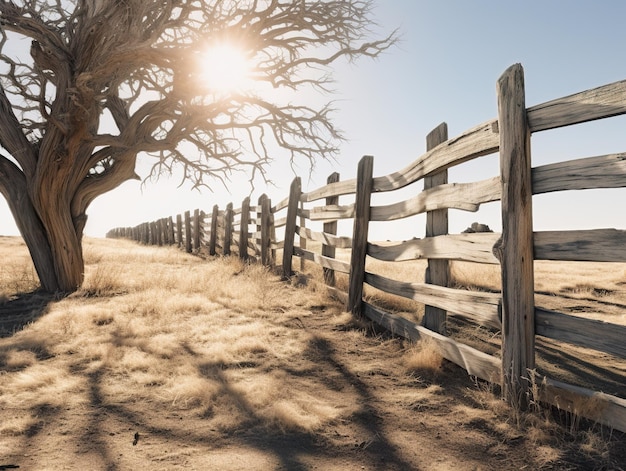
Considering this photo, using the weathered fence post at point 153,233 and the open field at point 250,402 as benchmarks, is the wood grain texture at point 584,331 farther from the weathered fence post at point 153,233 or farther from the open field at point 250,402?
the weathered fence post at point 153,233

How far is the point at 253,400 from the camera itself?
3570 mm

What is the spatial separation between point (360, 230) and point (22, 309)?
5580mm

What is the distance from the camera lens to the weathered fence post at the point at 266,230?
11.4 metres

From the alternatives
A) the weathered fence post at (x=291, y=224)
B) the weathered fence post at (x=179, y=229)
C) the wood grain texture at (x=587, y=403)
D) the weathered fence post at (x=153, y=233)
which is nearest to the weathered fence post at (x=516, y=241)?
the wood grain texture at (x=587, y=403)

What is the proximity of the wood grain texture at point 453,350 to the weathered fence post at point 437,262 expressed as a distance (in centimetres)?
13

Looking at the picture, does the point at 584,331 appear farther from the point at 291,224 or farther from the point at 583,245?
the point at 291,224

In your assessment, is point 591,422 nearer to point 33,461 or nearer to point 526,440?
point 526,440

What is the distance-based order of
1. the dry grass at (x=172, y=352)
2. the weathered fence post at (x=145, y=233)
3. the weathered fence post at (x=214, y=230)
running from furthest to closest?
the weathered fence post at (x=145, y=233)
the weathered fence post at (x=214, y=230)
the dry grass at (x=172, y=352)

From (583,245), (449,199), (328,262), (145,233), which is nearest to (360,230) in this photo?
(328,262)

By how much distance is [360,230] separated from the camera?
623cm

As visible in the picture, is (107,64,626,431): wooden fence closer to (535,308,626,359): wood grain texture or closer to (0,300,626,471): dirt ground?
(535,308,626,359): wood grain texture

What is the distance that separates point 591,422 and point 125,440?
10.3 feet

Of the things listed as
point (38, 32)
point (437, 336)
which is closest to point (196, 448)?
point (437, 336)

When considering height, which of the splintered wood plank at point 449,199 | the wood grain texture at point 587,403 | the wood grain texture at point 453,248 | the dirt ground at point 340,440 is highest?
the splintered wood plank at point 449,199
